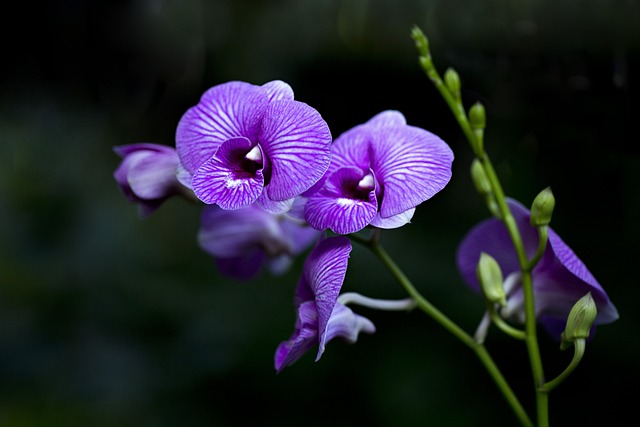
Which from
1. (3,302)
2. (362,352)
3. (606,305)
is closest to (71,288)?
(3,302)

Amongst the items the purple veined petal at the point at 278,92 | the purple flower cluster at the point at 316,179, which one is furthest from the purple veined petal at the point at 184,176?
the purple veined petal at the point at 278,92

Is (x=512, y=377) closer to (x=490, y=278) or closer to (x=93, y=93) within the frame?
(x=490, y=278)

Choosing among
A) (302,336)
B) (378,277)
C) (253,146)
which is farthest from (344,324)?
(378,277)

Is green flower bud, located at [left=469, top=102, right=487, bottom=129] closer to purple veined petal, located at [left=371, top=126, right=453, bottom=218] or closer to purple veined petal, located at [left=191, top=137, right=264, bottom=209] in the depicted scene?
purple veined petal, located at [left=371, top=126, right=453, bottom=218]

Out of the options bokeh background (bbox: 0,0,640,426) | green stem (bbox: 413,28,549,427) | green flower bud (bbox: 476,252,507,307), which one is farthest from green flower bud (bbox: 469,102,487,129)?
bokeh background (bbox: 0,0,640,426)

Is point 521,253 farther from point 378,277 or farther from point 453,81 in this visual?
point 378,277
